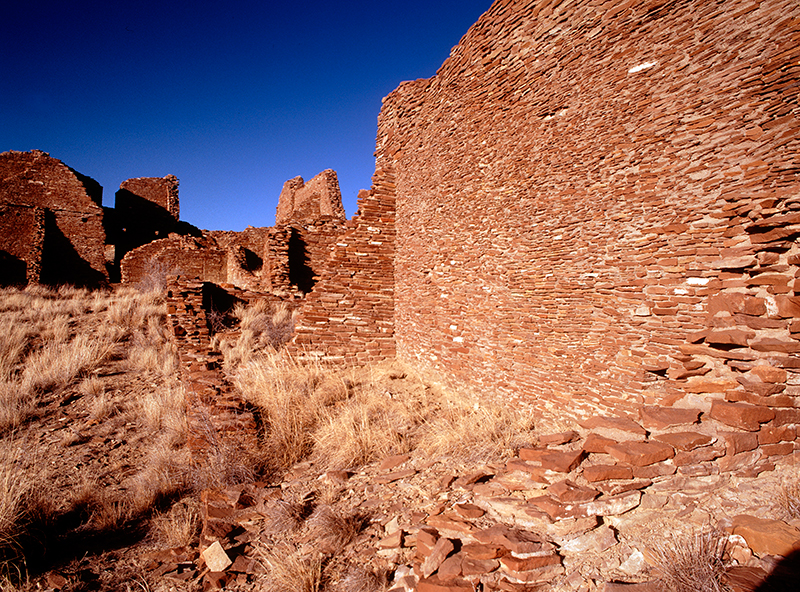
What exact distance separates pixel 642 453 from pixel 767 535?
2.45 ft

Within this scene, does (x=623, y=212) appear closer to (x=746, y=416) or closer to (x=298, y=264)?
(x=746, y=416)

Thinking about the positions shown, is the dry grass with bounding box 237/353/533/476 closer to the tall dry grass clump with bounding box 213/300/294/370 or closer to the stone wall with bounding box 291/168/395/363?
the stone wall with bounding box 291/168/395/363

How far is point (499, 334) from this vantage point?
540 cm

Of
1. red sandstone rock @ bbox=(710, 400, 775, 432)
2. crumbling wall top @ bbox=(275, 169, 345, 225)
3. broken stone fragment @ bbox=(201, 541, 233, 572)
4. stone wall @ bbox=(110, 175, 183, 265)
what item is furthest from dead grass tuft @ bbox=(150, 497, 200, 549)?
stone wall @ bbox=(110, 175, 183, 265)

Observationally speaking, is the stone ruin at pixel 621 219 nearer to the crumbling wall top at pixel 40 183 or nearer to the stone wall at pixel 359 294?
the stone wall at pixel 359 294

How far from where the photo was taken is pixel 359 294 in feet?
26.3

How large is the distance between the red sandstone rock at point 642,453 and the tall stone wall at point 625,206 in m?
0.55

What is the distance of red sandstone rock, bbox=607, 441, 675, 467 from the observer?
247 cm

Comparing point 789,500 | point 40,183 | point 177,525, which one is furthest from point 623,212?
point 40,183

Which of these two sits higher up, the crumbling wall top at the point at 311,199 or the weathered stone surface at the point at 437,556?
the crumbling wall top at the point at 311,199

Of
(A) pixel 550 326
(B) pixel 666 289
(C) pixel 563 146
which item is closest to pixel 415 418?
(A) pixel 550 326

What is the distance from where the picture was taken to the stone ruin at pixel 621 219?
286cm

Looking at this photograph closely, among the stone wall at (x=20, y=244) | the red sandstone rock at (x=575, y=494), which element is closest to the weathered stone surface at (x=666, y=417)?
the red sandstone rock at (x=575, y=494)

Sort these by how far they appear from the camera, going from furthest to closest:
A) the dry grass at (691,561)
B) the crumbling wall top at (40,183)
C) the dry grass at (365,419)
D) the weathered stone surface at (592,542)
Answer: the crumbling wall top at (40,183) → the dry grass at (365,419) → the weathered stone surface at (592,542) → the dry grass at (691,561)
